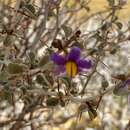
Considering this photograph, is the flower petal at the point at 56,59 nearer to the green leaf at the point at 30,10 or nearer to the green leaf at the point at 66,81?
the green leaf at the point at 66,81

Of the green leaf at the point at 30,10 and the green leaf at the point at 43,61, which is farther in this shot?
the green leaf at the point at 30,10

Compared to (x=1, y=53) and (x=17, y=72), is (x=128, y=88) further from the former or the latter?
(x=1, y=53)

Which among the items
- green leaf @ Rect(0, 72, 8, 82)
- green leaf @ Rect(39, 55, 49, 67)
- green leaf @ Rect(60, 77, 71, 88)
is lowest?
green leaf @ Rect(60, 77, 71, 88)

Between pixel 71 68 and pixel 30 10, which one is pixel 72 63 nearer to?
pixel 71 68

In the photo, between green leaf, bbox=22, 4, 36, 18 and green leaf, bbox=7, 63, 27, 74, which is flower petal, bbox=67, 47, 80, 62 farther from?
green leaf, bbox=22, 4, 36, 18

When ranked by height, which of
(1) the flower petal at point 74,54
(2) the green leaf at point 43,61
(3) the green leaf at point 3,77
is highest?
(1) the flower petal at point 74,54

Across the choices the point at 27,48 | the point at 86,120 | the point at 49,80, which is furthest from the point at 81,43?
the point at 86,120

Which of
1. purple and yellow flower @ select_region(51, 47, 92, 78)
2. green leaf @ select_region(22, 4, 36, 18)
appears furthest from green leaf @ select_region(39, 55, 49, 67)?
green leaf @ select_region(22, 4, 36, 18)

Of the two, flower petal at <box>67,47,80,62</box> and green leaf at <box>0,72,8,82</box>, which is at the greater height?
flower petal at <box>67,47,80,62</box>

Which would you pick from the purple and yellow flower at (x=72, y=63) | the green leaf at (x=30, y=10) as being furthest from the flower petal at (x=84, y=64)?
the green leaf at (x=30, y=10)
